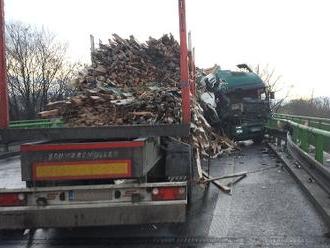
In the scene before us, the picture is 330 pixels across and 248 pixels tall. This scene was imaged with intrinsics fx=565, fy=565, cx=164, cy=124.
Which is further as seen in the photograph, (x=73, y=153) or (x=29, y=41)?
(x=29, y=41)

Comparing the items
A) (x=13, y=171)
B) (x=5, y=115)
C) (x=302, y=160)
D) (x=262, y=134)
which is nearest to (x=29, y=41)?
(x=262, y=134)

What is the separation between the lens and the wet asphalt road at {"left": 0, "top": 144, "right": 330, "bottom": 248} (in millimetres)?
6930

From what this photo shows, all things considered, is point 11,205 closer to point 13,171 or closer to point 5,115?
point 5,115

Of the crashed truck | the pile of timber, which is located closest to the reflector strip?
the pile of timber

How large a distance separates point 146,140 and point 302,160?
7051 millimetres

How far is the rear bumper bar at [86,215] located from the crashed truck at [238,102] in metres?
14.0

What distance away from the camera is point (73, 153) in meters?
6.36

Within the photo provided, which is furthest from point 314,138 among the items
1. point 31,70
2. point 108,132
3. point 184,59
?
point 31,70

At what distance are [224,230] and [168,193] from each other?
1416 millimetres

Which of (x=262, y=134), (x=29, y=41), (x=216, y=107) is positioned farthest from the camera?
(x=29, y=41)

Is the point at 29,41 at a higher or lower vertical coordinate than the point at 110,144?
higher

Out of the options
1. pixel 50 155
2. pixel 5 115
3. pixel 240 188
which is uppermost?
pixel 5 115

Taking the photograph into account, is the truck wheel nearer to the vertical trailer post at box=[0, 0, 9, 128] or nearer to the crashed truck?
the crashed truck

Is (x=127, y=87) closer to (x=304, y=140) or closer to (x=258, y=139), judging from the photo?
(x=304, y=140)
